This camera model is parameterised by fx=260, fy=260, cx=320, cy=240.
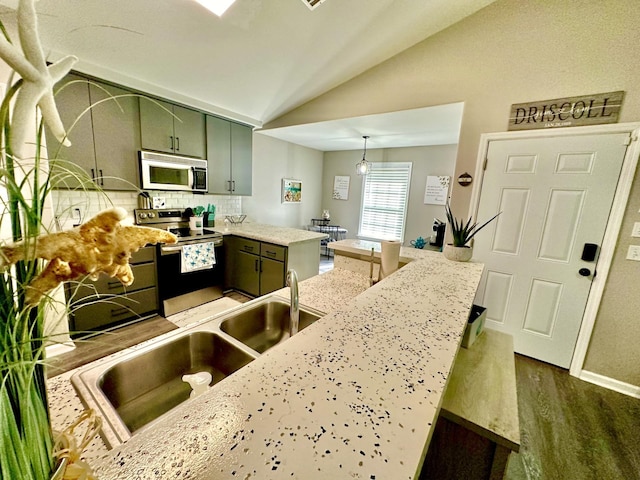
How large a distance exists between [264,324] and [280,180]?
150 inches

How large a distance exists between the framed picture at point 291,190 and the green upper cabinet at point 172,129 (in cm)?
202

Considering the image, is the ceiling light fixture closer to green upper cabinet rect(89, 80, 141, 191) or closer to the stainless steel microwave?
green upper cabinet rect(89, 80, 141, 191)

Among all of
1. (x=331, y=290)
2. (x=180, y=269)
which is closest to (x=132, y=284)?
(x=180, y=269)

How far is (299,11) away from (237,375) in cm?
264

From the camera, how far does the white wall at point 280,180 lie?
444 cm

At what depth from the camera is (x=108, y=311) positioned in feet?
7.85

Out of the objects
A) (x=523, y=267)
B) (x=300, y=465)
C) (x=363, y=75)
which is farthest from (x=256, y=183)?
(x=300, y=465)

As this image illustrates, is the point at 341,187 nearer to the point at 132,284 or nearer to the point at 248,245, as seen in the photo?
the point at 248,245

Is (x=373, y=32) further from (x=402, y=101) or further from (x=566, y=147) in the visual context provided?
(x=566, y=147)

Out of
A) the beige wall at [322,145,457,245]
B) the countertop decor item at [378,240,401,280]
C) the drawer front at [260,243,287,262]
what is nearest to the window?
the beige wall at [322,145,457,245]

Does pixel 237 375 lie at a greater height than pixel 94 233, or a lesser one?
lesser

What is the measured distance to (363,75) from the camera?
2977 mm

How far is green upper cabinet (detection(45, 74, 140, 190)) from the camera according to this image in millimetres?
2135

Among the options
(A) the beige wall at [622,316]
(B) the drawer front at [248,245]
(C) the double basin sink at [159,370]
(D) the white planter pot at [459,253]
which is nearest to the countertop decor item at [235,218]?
(B) the drawer front at [248,245]
